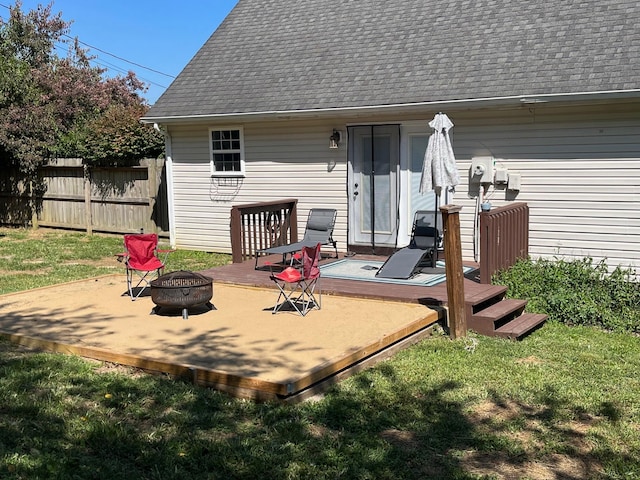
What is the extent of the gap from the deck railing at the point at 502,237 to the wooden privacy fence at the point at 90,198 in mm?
7866

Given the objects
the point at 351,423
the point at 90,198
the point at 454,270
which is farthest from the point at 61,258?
the point at 351,423

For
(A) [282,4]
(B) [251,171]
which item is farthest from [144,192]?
(A) [282,4]

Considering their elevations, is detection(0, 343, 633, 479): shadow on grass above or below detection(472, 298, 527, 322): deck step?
below

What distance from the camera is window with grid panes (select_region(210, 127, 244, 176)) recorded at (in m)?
12.6

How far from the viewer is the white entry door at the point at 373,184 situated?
11.0 metres

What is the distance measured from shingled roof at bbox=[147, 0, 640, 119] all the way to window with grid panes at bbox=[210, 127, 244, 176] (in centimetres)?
55

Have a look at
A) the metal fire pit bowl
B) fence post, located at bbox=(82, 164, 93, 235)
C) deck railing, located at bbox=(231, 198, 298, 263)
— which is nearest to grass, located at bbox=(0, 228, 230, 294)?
fence post, located at bbox=(82, 164, 93, 235)

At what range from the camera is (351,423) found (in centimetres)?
469

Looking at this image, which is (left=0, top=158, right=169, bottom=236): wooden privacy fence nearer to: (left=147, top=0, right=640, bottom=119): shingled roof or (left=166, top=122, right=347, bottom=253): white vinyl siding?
(left=166, top=122, right=347, bottom=253): white vinyl siding

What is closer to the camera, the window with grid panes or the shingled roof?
the shingled roof

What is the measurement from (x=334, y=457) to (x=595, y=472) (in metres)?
1.58

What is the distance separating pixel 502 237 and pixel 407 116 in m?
2.88

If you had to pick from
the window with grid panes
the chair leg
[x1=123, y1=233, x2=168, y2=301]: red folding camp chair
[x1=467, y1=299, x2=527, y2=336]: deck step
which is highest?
the window with grid panes

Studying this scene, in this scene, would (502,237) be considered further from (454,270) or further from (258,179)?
(258,179)
